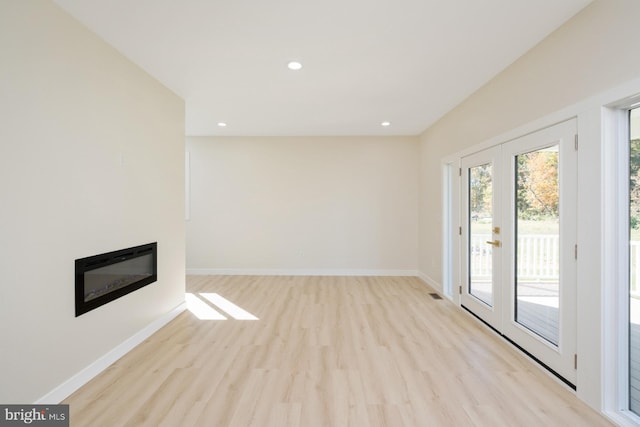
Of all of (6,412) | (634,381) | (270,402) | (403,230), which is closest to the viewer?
(6,412)

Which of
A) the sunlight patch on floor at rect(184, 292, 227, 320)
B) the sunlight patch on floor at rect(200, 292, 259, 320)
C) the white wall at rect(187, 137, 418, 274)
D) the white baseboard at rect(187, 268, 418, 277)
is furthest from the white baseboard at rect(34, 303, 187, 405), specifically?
the white wall at rect(187, 137, 418, 274)

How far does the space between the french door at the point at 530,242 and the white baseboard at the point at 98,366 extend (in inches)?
142

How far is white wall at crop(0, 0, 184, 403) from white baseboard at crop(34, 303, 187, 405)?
0.04 m

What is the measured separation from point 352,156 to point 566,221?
4.03 metres

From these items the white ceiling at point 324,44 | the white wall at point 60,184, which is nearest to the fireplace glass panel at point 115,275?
the white wall at point 60,184

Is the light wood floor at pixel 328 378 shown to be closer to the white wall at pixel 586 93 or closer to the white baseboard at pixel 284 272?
the white wall at pixel 586 93

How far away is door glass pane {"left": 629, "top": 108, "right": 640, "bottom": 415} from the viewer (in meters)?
1.82

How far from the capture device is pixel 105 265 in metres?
2.52

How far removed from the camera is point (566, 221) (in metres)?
2.20

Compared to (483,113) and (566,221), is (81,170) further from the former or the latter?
(483,113)

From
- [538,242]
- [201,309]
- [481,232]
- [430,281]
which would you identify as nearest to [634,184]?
[538,242]

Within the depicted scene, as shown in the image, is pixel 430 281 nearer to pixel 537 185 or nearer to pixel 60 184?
pixel 537 185

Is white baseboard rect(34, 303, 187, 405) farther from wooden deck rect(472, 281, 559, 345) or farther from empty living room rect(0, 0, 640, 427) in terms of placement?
wooden deck rect(472, 281, 559, 345)

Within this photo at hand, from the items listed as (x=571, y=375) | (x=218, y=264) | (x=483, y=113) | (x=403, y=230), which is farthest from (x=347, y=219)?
(x=571, y=375)
